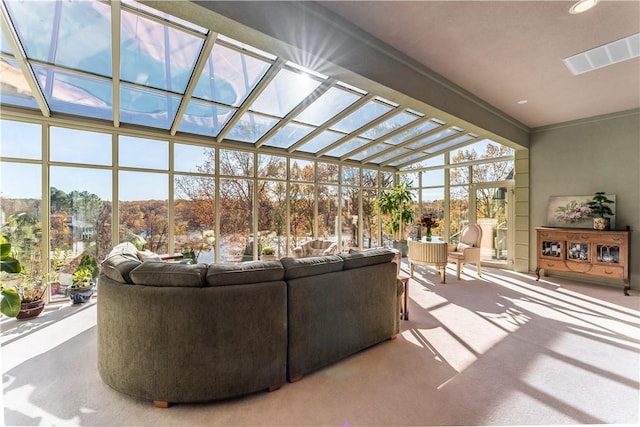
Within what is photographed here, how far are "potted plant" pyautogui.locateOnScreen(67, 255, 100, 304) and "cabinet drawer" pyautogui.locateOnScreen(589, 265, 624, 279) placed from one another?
8.08 m

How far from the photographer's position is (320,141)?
5.84m

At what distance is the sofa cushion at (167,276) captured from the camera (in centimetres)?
183

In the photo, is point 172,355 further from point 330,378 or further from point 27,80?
point 27,80

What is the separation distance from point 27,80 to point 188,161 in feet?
7.30

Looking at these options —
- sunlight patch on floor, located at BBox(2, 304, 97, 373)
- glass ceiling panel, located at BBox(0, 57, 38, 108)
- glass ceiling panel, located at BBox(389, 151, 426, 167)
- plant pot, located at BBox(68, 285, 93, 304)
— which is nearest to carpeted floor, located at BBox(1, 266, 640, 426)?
sunlight patch on floor, located at BBox(2, 304, 97, 373)

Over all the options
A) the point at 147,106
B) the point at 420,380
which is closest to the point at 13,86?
the point at 147,106

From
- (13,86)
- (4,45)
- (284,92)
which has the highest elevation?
(284,92)

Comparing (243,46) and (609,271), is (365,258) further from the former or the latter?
(609,271)

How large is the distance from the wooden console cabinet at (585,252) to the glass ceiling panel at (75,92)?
294 inches

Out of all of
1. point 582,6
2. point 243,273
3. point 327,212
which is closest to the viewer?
point 243,273

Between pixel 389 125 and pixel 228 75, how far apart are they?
10.5ft

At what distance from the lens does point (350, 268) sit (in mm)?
2436

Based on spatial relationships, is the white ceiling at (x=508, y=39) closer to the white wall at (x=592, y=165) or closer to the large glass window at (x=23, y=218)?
the white wall at (x=592, y=165)

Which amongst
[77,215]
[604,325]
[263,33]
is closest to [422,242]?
[604,325]
